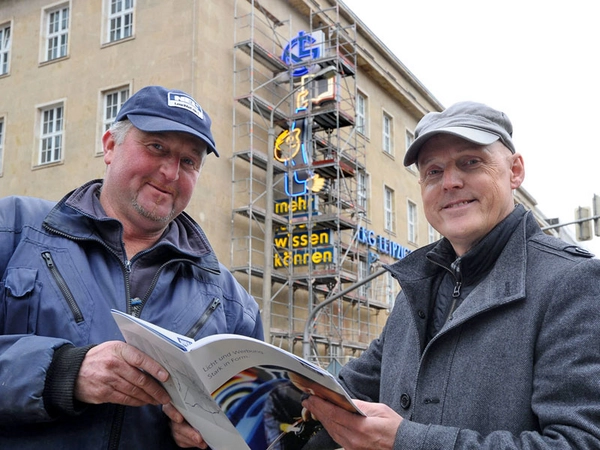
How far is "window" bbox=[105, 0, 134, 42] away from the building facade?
4 cm

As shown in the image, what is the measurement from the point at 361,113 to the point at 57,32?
11.3 metres

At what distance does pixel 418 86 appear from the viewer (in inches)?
1198

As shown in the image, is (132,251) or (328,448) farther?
(132,251)

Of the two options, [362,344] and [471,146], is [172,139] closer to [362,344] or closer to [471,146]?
[471,146]

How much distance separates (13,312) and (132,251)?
0.60 meters

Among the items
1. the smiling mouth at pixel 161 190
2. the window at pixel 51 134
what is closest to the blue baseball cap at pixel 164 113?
the smiling mouth at pixel 161 190

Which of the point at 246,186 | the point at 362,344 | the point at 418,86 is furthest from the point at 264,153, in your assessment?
the point at 418,86

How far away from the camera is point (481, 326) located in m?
2.31

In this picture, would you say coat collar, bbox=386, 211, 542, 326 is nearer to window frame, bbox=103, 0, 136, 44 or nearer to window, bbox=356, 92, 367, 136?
window frame, bbox=103, 0, 136, 44

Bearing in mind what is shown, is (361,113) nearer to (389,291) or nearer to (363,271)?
(363,271)

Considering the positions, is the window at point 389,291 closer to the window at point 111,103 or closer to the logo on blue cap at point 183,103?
the window at point 111,103

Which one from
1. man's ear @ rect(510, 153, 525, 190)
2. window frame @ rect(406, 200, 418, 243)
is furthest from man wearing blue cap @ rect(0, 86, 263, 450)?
window frame @ rect(406, 200, 418, 243)

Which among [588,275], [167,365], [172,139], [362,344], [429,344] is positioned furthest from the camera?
[362,344]

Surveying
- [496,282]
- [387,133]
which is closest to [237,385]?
[496,282]
